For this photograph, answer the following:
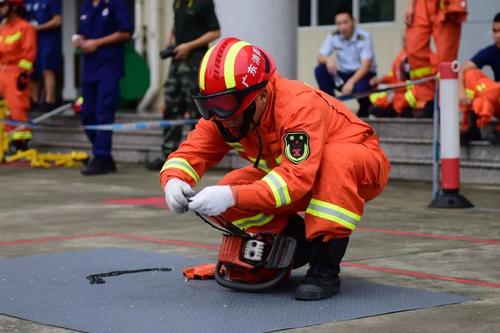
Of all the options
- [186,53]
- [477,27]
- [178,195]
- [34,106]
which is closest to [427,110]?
[186,53]

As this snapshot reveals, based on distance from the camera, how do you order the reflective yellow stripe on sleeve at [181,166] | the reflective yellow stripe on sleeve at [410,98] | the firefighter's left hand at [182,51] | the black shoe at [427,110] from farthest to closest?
the firefighter's left hand at [182,51], the reflective yellow stripe on sleeve at [410,98], the black shoe at [427,110], the reflective yellow stripe on sleeve at [181,166]

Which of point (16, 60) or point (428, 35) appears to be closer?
point (428, 35)

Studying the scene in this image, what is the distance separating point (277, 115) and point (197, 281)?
3.41 feet

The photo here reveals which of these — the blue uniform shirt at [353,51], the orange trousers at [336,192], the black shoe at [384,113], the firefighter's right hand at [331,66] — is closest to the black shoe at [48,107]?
the blue uniform shirt at [353,51]

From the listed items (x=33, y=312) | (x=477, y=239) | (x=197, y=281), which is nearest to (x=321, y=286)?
(x=197, y=281)

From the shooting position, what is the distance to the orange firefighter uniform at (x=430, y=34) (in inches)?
431

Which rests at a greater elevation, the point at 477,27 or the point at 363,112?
the point at 477,27

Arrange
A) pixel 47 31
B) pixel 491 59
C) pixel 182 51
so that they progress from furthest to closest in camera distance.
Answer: pixel 47 31, pixel 182 51, pixel 491 59

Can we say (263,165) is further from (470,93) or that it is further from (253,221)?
(470,93)

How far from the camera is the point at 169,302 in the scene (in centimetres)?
555

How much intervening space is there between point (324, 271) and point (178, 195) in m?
0.77

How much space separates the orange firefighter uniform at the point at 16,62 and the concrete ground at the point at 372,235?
7.13ft

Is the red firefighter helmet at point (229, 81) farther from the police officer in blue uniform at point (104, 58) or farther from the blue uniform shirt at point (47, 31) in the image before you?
the blue uniform shirt at point (47, 31)

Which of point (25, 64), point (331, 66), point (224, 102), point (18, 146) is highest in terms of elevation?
point (224, 102)
